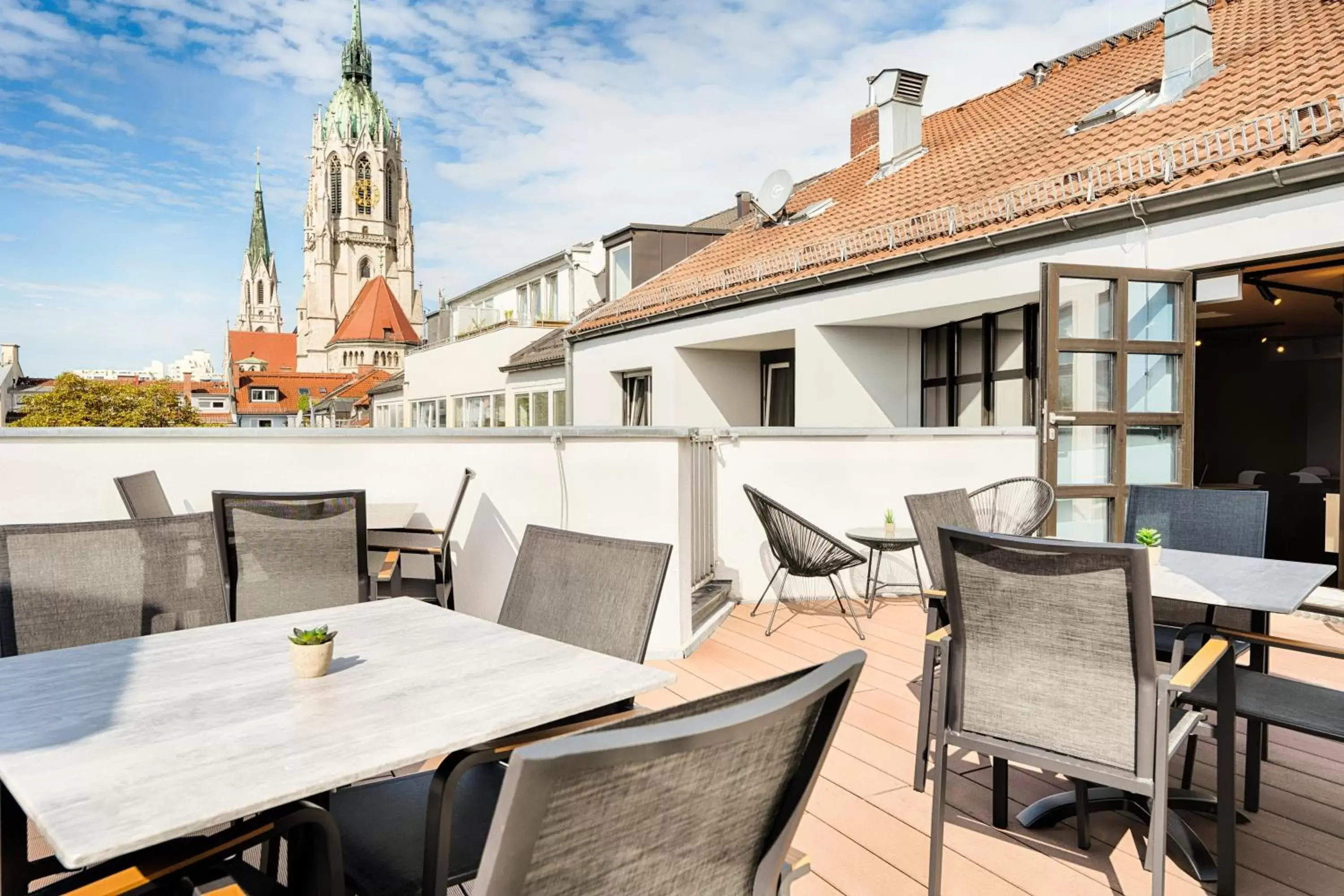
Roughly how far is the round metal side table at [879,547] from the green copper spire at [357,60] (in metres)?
88.1

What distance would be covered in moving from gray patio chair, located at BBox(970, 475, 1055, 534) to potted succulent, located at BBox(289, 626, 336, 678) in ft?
11.3

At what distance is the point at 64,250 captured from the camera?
52.8m

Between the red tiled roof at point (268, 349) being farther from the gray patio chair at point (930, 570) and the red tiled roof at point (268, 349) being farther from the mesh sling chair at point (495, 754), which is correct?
the mesh sling chair at point (495, 754)

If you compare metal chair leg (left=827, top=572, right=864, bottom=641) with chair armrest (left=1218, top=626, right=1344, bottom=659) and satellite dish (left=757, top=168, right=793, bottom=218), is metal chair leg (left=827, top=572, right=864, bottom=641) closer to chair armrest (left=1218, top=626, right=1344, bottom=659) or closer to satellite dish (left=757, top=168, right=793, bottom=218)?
chair armrest (left=1218, top=626, right=1344, bottom=659)

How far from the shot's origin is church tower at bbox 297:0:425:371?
75.9m

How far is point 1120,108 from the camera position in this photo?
8.95 m

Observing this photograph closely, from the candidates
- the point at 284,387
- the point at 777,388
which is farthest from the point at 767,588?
the point at 284,387

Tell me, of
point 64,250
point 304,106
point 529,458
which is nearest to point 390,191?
point 304,106

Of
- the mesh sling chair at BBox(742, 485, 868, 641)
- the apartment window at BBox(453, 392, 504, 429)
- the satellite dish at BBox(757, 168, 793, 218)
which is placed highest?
the satellite dish at BBox(757, 168, 793, 218)

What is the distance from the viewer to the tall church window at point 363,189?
76.9m

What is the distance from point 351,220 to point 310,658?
8171 cm

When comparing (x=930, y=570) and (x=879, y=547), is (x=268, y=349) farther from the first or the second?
(x=930, y=570)

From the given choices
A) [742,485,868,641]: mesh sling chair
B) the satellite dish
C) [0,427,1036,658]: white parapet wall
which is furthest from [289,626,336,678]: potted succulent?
the satellite dish

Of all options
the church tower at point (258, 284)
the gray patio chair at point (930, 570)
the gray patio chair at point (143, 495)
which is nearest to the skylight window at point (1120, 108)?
the gray patio chair at point (930, 570)
